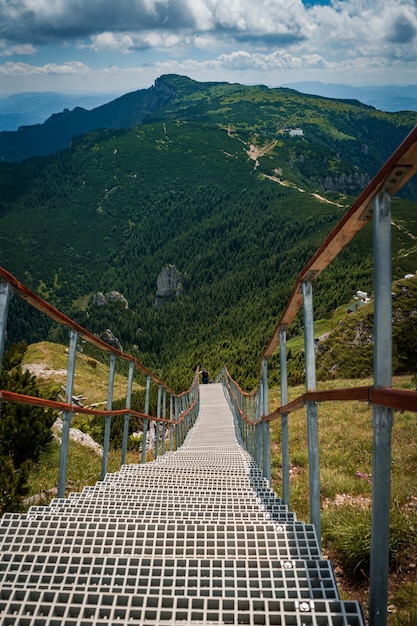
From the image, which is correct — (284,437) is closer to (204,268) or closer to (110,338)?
(110,338)

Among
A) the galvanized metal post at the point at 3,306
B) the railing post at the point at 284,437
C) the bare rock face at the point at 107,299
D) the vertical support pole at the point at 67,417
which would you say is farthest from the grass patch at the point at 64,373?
the bare rock face at the point at 107,299

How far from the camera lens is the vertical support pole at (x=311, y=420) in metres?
2.61

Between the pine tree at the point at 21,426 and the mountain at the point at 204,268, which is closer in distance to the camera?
the pine tree at the point at 21,426

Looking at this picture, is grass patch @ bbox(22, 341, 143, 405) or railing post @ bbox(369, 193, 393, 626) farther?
grass patch @ bbox(22, 341, 143, 405)

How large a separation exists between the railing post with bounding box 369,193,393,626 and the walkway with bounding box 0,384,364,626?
10cm

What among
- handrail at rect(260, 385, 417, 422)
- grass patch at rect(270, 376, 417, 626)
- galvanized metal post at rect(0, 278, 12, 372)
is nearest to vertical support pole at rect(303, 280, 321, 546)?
handrail at rect(260, 385, 417, 422)

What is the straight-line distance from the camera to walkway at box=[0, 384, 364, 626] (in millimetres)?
1755

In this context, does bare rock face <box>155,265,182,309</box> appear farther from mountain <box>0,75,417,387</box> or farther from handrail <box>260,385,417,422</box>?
handrail <box>260,385,417,422</box>

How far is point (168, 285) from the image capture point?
5950 inches

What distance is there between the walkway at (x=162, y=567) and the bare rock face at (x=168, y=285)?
5745 inches

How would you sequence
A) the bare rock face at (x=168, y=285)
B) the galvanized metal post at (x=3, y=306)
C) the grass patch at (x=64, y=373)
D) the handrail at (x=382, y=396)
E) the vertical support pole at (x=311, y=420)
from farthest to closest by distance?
the bare rock face at (x=168, y=285)
the grass patch at (x=64, y=373)
the vertical support pole at (x=311, y=420)
the galvanized metal post at (x=3, y=306)
the handrail at (x=382, y=396)

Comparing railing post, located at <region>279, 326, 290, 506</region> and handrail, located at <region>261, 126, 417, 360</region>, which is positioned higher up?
handrail, located at <region>261, 126, 417, 360</region>

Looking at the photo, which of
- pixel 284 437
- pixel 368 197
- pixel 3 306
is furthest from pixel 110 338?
pixel 368 197

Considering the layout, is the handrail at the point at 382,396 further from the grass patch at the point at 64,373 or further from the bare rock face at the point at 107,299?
the bare rock face at the point at 107,299
